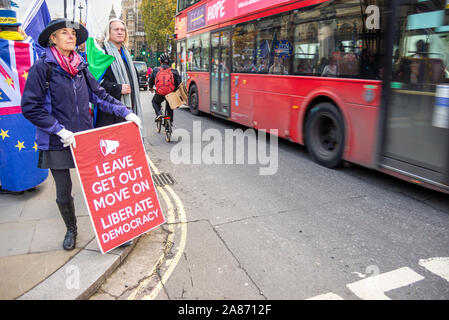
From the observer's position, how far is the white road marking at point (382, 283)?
9.35 feet

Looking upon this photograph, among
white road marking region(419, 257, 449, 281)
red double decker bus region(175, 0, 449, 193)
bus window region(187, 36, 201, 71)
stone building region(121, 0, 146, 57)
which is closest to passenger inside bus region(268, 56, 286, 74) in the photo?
red double decker bus region(175, 0, 449, 193)

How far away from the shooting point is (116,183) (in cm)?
345

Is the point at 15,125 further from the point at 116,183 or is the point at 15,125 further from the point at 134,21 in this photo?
the point at 134,21

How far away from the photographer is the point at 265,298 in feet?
9.23

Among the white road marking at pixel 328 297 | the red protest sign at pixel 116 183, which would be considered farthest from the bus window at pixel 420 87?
the red protest sign at pixel 116 183

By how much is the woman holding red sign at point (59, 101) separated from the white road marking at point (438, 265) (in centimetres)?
323

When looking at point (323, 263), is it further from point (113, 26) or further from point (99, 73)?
point (113, 26)

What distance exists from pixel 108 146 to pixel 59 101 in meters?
0.57

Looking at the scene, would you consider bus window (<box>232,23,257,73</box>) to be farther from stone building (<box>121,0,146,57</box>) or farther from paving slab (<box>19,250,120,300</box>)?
stone building (<box>121,0,146,57</box>)

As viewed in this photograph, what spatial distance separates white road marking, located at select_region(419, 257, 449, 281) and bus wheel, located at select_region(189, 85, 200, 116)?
10301mm

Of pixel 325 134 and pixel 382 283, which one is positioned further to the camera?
pixel 325 134

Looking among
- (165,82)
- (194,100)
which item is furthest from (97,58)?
(194,100)
